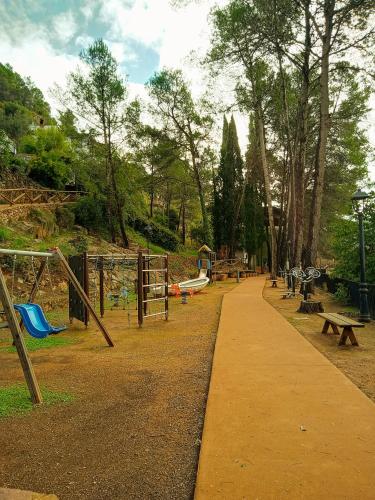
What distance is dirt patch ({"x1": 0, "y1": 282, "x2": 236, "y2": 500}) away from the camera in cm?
255

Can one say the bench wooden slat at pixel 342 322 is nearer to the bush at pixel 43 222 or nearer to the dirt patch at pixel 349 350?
the dirt patch at pixel 349 350

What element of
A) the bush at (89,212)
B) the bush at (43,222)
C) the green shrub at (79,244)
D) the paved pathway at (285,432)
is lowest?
the paved pathway at (285,432)

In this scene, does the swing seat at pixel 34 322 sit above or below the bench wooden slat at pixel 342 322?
above

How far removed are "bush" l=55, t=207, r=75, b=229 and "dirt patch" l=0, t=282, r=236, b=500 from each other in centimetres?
1781

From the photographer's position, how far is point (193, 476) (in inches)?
101

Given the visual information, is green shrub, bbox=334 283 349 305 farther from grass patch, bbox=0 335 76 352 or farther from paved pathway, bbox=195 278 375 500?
grass patch, bbox=0 335 76 352

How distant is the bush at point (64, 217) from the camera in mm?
23344

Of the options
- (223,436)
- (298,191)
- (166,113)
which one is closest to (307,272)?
(298,191)

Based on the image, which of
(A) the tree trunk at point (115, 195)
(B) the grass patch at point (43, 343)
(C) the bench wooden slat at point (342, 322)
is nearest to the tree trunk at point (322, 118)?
(C) the bench wooden slat at point (342, 322)

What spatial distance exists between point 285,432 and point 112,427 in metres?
1.54

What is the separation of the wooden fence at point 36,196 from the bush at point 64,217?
4.91ft

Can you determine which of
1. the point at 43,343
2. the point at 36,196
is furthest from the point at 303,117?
the point at 36,196

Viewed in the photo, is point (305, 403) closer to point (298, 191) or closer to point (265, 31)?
point (265, 31)

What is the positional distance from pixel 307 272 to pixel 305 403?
8.66m
